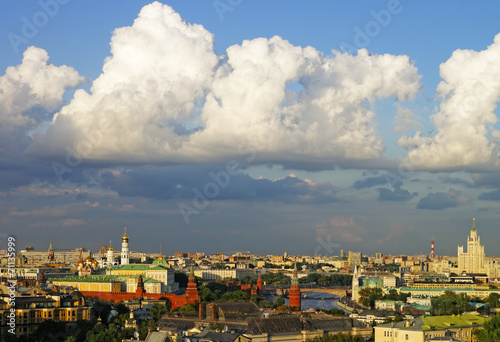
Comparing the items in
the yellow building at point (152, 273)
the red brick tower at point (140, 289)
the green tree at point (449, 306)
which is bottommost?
the green tree at point (449, 306)

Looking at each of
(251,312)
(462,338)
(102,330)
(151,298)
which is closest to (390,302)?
(151,298)

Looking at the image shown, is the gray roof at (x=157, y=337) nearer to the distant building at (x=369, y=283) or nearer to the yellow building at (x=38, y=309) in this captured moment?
the yellow building at (x=38, y=309)

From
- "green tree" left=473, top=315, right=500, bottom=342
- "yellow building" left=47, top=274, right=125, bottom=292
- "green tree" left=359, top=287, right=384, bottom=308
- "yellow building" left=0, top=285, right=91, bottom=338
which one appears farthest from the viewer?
"green tree" left=359, top=287, right=384, bottom=308

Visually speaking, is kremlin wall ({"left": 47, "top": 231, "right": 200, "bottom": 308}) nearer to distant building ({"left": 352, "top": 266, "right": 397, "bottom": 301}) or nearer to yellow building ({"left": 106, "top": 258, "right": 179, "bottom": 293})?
yellow building ({"left": 106, "top": 258, "right": 179, "bottom": 293})

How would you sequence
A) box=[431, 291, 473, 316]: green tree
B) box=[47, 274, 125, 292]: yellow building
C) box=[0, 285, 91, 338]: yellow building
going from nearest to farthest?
1. box=[0, 285, 91, 338]: yellow building
2. box=[431, 291, 473, 316]: green tree
3. box=[47, 274, 125, 292]: yellow building

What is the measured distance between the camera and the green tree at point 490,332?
56953 millimetres

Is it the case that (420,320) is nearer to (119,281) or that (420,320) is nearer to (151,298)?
(151,298)

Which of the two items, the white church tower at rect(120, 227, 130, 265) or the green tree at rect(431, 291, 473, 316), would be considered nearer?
the green tree at rect(431, 291, 473, 316)

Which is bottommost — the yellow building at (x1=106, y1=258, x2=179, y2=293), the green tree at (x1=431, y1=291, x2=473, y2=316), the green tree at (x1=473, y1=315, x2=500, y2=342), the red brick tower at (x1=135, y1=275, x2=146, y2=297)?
the green tree at (x1=473, y1=315, x2=500, y2=342)

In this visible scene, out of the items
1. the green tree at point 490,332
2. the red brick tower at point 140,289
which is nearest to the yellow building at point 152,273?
the red brick tower at point 140,289

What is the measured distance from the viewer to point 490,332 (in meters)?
58.0

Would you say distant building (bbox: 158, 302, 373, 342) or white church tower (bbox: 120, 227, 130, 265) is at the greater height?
white church tower (bbox: 120, 227, 130, 265)

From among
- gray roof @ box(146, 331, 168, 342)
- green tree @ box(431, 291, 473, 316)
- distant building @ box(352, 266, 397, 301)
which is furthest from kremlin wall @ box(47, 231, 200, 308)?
gray roof @ box(146, 331, 168, 342)

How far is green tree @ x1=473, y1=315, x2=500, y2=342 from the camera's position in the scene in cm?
5695
